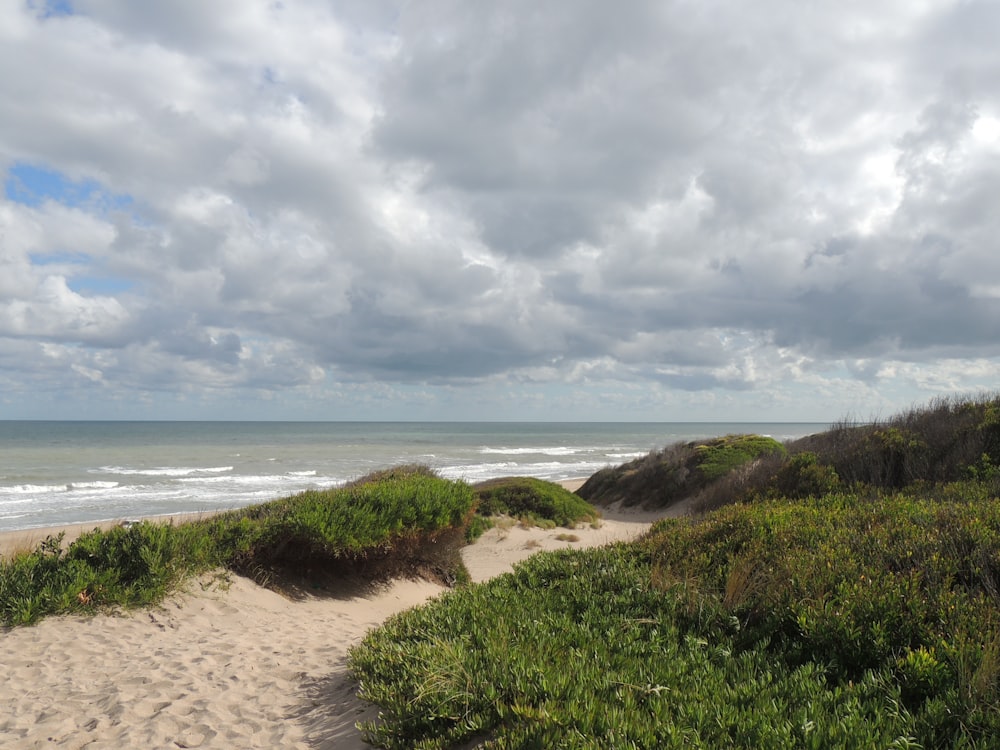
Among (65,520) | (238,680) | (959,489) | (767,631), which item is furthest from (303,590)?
(65,520)

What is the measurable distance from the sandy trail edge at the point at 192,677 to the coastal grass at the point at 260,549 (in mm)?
398

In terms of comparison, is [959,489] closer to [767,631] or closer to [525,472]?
[767,631]

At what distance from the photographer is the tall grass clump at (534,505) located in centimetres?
1886

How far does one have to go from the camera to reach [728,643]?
4.84 metres

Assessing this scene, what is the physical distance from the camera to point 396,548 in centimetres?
1083

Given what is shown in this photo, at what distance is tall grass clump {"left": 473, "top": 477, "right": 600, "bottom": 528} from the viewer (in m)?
18.9

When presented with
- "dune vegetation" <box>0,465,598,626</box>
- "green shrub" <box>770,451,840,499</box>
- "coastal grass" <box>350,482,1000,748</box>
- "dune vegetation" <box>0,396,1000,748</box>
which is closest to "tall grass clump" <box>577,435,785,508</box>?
"green shrub" <box>770,451,840,499</box>

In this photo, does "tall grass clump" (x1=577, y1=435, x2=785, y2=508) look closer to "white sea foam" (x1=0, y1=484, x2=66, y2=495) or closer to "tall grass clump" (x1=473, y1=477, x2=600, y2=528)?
"tall grass clump" (x1=473, y1=477, x2=600, y2=528)

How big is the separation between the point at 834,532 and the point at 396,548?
7103mm

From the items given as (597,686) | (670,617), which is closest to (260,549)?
(670,617)

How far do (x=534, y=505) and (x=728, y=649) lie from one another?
1489cm

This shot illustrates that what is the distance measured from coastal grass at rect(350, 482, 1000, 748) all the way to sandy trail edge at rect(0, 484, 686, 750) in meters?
0.61

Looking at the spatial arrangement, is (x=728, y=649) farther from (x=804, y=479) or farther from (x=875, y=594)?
(x=804, y=479)

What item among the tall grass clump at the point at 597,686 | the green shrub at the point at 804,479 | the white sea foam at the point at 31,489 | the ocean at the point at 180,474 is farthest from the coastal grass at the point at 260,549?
the white sea foam at the point at 31,489
